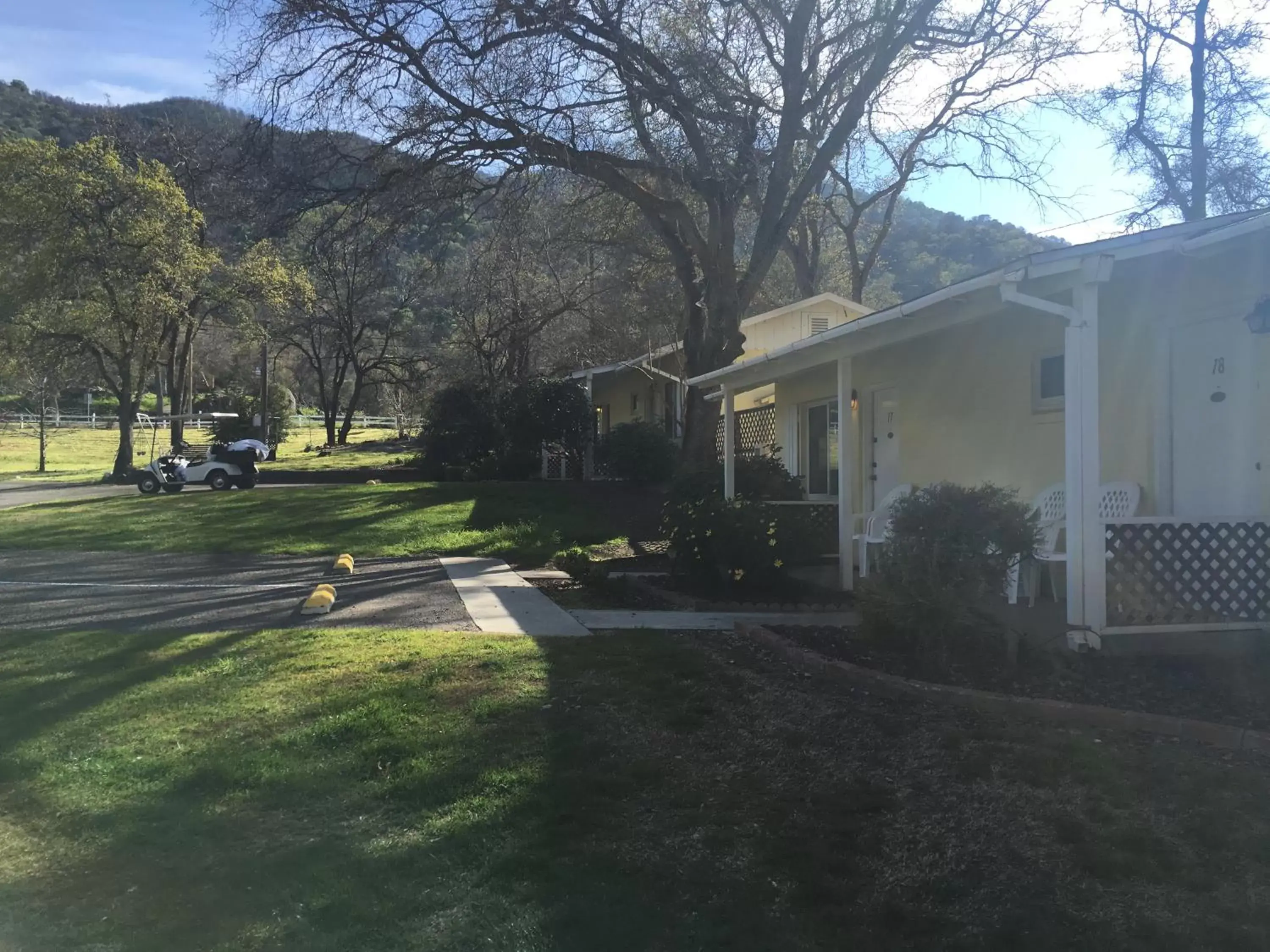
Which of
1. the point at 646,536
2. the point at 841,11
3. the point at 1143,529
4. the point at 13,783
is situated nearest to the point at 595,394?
the point at 646,536

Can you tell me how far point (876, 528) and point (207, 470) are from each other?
63.5ft

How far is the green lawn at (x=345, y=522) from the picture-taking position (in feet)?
48.8

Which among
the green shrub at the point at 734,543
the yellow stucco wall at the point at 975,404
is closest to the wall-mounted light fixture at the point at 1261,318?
the yellow stucco wall at the point at 975,404

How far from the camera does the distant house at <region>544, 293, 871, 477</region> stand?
20.9 metres

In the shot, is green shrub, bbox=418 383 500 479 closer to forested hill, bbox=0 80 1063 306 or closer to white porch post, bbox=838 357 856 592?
forested hill, bbox=0 80 1063 306

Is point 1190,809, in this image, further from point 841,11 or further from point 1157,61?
point 1157,61

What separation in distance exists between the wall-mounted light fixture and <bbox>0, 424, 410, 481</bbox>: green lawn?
27.2 metres

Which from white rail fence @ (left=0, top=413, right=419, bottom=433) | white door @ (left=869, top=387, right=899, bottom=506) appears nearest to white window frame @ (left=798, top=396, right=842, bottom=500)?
white door @ (left=869, top=387, right=899, bottom=506)

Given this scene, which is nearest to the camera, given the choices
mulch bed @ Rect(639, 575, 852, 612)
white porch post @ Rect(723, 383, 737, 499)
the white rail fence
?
mulch bed @ Rect(639, 575, 852, 612)

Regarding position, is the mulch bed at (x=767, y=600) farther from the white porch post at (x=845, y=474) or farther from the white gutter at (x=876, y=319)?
the white gutter at (x=876, y=319)

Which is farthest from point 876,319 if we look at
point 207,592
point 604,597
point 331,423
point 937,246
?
point 331,423

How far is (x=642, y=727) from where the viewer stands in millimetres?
5254

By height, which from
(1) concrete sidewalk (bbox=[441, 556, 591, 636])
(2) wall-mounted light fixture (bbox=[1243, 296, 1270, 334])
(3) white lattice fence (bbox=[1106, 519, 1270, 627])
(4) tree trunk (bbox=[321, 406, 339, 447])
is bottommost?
(1) concrete sidewalk (bbox=[441, 556, 591, 636])

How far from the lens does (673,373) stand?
82.6ft
